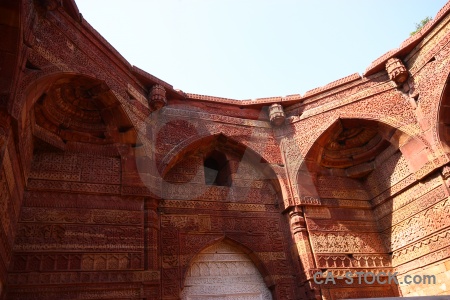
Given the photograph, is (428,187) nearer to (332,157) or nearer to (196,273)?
(332,157)

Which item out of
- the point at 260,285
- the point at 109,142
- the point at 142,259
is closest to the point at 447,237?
Result: the point at 260,285

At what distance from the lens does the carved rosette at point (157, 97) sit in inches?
267

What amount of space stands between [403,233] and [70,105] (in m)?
6.13

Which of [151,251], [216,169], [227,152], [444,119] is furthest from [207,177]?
[444,119]

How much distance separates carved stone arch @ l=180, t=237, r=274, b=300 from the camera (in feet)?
19.7

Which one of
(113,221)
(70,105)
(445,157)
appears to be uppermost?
(70,105)

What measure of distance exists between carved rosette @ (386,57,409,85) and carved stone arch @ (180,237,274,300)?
13.7 feet

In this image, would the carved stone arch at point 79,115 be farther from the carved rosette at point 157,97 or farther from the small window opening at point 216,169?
the small window opening at point 216,169

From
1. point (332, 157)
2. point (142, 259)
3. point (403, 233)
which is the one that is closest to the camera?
point (142, 259)

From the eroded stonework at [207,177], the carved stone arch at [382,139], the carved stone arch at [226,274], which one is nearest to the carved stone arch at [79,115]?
the eroded stonework at [207,177]

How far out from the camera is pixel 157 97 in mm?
6777

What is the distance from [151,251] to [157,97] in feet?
9.26

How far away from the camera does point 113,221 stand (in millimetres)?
5469

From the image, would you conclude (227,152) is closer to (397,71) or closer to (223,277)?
(223,277)
